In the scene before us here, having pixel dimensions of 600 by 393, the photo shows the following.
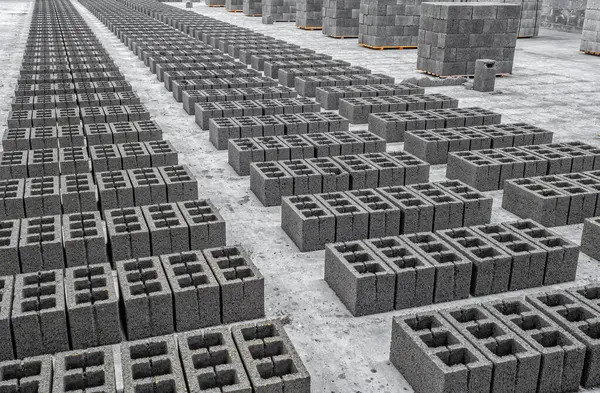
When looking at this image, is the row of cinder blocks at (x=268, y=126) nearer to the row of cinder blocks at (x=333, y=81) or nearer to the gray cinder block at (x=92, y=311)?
the row of cinder blocks at (x=333, y=81)

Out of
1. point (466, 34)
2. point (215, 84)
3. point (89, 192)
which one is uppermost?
point (466, 34)

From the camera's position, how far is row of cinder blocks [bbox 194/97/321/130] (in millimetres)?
14133

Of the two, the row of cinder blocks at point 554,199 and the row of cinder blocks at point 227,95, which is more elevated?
the row of cinder blocks at point 227,95

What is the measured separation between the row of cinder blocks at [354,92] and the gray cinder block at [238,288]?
10.3 m

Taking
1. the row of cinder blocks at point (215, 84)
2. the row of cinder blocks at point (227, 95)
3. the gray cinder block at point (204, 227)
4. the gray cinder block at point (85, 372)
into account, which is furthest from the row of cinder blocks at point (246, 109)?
the gray cinder block at point (85, 372)

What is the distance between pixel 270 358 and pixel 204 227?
2.98 meters

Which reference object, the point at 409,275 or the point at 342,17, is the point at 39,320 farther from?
the point at 342,17

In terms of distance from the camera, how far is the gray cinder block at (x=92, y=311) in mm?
5781

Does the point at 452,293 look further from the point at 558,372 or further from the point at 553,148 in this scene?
the point at 553,148

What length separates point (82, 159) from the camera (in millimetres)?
10195

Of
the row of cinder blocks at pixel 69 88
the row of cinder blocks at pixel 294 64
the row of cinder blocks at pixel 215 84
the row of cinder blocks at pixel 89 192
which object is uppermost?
the row of cinder blocks at pixel 294 64

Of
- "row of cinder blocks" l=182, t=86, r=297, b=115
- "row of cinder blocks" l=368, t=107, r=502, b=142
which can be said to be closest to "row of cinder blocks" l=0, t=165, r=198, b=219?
"row of cinder blocks" l=368, t=107, r=502, b=142

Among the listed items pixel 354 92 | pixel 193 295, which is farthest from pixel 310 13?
pixel 193 295

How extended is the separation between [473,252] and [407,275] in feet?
3.51
